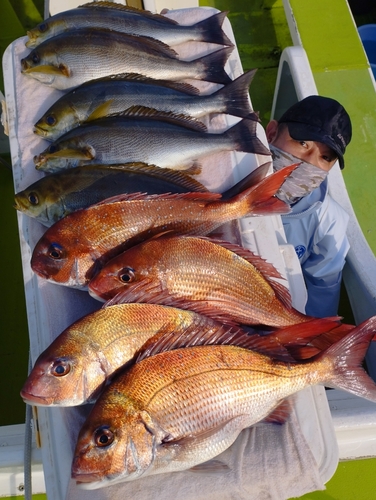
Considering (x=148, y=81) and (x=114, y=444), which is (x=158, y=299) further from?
(x=148, y=81)

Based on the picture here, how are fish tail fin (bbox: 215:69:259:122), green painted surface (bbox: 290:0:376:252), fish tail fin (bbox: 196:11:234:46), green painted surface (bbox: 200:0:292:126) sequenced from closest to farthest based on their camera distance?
fish tail fin (bbox: 215:69:259:122) → fish tail fin (bbox: 196:11:234:46) → green painted surface (bbox: 290:0:376:252) → green painted surface (bbox: 200:0:292:126)

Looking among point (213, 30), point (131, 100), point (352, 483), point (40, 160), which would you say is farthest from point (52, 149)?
point (352, 483)

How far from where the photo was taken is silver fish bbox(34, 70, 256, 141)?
5.29 feet

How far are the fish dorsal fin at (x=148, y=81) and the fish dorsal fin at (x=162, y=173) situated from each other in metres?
0.44

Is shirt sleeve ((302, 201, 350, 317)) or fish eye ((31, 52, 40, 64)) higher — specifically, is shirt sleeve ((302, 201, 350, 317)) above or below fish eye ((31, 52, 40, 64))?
below

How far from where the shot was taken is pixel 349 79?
2.86 m

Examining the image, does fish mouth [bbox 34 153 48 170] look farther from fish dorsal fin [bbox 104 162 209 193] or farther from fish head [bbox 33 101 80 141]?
fish dorsal fin [bbox 104 162 209 193]

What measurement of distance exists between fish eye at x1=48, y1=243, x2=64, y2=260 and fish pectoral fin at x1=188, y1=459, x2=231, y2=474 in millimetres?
709

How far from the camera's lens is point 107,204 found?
1.28 meters

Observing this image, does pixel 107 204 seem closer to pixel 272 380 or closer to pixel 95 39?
pixel 272 380

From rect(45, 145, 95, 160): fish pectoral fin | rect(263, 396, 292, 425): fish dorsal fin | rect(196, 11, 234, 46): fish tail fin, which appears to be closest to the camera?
rect(263, 396, 292, 425): fish dorsal fin

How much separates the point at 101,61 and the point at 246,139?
0.69m

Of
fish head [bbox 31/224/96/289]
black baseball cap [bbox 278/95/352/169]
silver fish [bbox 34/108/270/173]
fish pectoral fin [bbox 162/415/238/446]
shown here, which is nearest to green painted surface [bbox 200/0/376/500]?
black baseball cap [bbox 278/95/352/169]

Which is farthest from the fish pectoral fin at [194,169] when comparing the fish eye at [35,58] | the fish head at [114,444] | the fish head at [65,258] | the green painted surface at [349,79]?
the green painted surface at [349,79]
